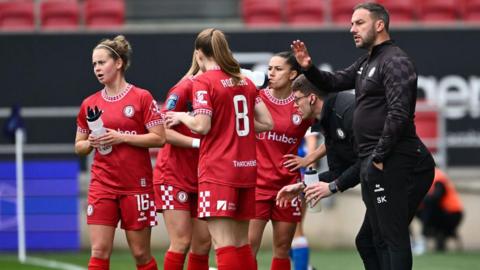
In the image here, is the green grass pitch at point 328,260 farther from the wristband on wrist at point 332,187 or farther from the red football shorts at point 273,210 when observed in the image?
the wristband on wrist at point 332,187

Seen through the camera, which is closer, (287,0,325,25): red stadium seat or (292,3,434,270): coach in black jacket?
(292,3,434,270): coach in black jacket

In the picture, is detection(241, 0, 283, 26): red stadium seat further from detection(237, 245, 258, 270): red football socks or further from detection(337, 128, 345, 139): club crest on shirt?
detection(237, 245, 258, 270): red football socks

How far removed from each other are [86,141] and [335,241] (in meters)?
8.31

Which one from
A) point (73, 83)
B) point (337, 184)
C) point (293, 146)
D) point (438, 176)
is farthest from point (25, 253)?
point (337, 184)

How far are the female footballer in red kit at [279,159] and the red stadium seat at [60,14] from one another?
30.7 ft

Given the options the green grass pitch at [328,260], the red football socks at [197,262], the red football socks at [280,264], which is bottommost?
the green grass pitch at [328,260]

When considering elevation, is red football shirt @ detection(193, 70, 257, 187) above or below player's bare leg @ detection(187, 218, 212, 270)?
above

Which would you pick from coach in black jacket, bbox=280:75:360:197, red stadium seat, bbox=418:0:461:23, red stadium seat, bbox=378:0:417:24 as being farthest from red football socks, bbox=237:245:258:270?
red stadium seat, bbox=418:0:461:23

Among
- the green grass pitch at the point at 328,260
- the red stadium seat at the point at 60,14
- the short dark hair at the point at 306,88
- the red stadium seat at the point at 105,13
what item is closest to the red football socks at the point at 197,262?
the short dark hair at the point at 306,88

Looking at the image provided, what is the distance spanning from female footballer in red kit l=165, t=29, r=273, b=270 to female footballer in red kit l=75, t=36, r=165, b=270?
0.77m

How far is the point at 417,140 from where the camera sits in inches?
336

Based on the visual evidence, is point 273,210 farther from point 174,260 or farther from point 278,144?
point 174,260

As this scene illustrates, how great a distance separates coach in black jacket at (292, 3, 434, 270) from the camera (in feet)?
27.0

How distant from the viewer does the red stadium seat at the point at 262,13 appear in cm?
1927
